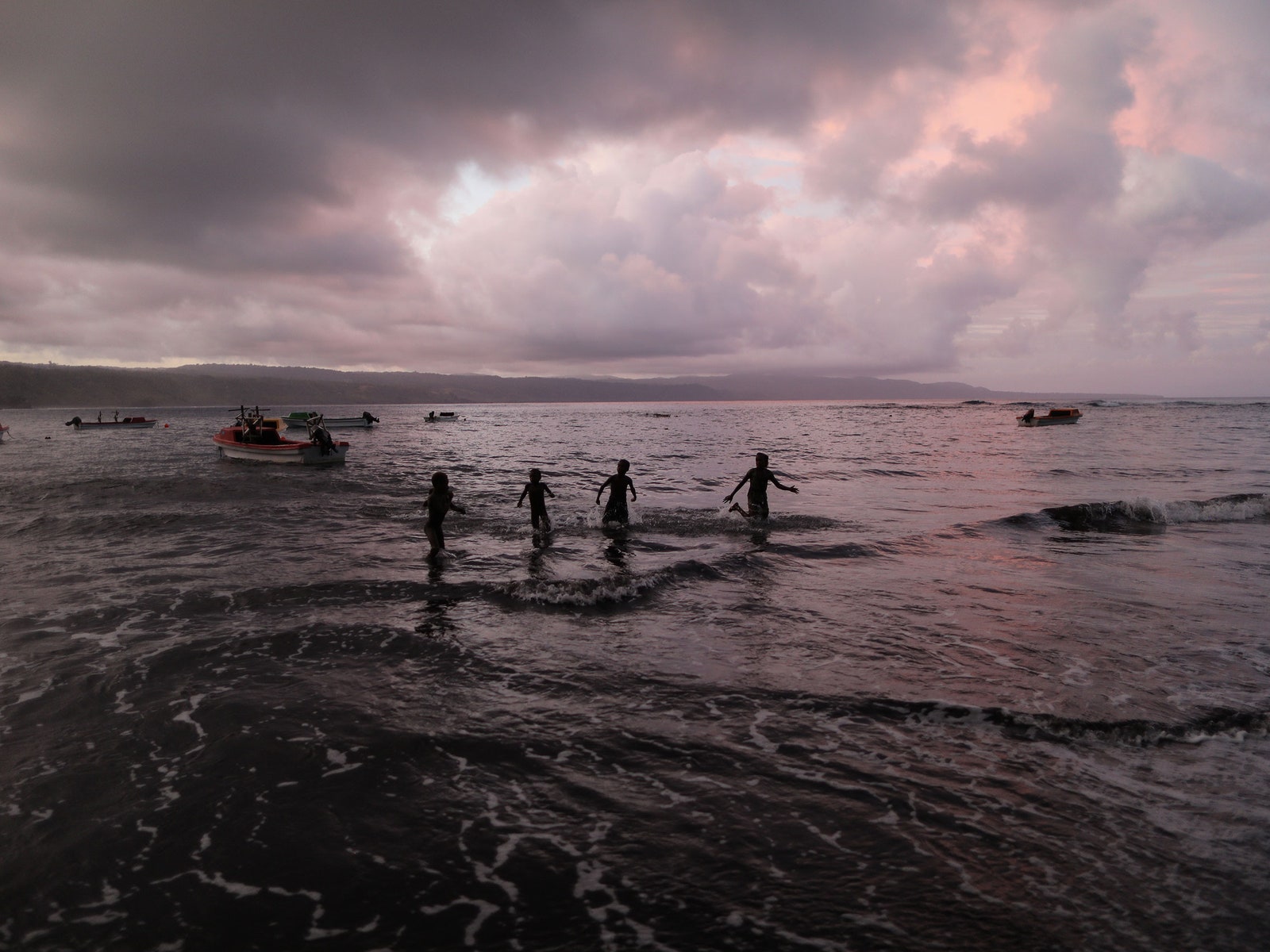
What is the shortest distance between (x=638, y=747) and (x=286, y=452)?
1486 inches

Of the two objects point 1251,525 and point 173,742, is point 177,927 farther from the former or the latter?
point 1251,525

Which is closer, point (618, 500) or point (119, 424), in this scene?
point (618, 500)

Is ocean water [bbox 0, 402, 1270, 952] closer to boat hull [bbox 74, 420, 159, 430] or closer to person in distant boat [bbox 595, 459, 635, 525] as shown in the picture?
person in distant boat [bbox 595, 459, 635, 525]

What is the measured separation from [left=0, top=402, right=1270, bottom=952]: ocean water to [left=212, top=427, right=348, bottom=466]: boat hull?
2135 cm

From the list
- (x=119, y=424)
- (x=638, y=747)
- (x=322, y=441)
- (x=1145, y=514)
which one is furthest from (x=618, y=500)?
(x=119, y=424)

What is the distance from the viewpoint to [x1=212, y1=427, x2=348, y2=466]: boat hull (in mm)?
37469

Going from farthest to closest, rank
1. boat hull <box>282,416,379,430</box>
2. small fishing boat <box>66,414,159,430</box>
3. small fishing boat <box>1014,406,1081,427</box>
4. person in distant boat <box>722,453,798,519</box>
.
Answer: boat hull <box>282,416,379,430</box> → small fishing boat <box>66,414,159,430</box> → small fishing boat <box>1014,406,1081,427</box> → person in distant boat <box>722,453,798,519</box>

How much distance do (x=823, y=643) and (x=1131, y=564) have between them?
1008 centimetres

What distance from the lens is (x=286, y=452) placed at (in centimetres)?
3778

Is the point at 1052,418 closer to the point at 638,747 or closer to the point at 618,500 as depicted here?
the point at 618,500

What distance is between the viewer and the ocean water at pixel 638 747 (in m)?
4.43

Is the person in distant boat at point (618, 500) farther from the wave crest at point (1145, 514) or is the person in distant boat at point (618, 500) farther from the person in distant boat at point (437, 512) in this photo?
the wave crest at point (1145, 514)

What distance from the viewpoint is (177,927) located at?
4.37 meters

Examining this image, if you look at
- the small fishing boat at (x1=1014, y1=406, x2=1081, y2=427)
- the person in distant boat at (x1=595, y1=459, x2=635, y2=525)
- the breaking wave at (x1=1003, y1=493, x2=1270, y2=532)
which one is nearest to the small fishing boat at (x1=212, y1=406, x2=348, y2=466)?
the person in distant boat at (x1=595, y1=459, x2=635, y2=525)
